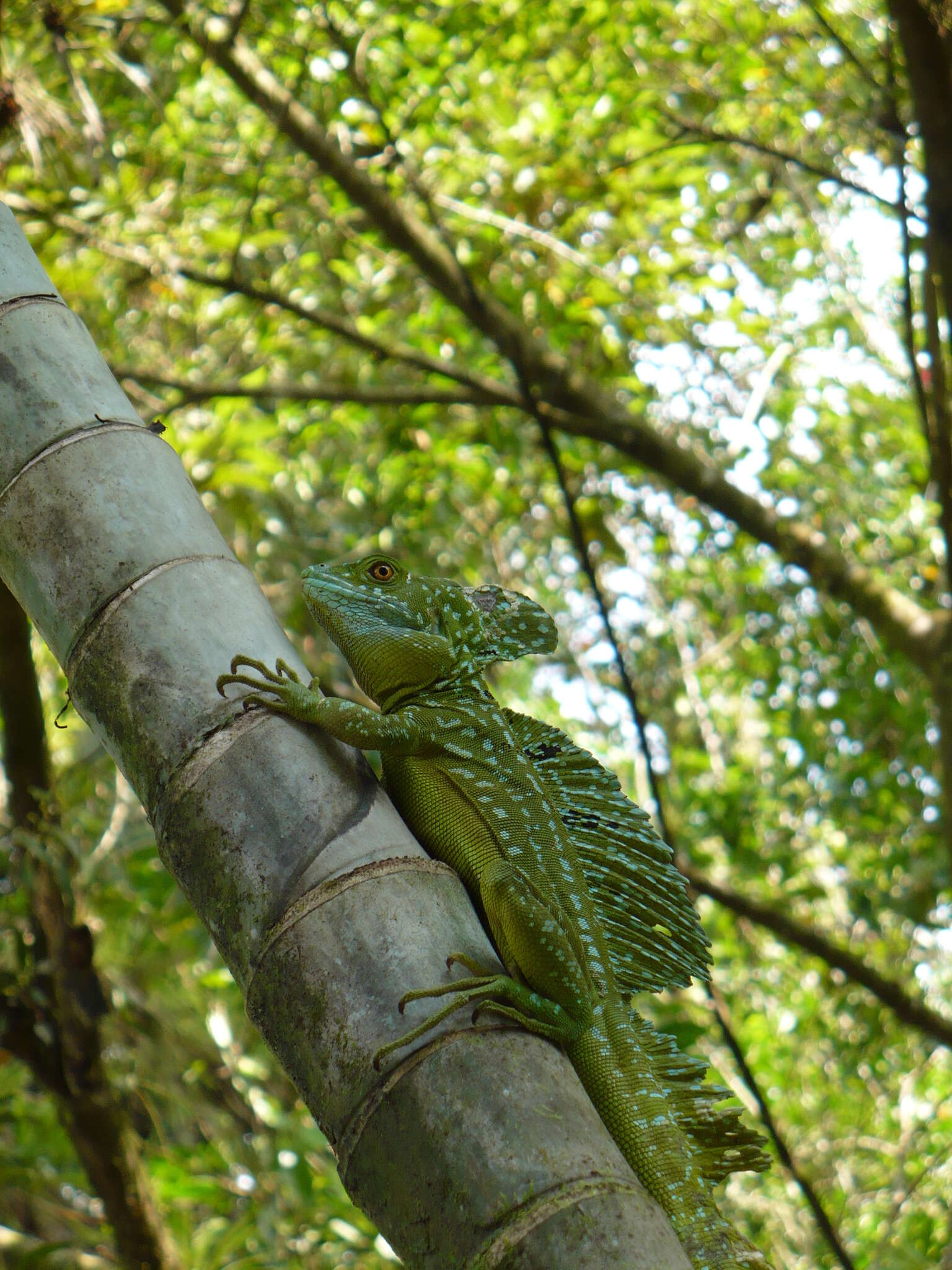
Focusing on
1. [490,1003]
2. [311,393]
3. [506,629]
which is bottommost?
[490,1003]

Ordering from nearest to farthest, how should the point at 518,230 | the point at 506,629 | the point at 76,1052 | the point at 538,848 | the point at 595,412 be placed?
the point at 538,848, the point at 506,629, the point at 76,1052, the point at 518,230, the point at 595,412

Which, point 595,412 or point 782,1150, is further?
point 595,412

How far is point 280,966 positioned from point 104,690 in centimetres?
45

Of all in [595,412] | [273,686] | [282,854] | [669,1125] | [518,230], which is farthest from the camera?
[595,412]

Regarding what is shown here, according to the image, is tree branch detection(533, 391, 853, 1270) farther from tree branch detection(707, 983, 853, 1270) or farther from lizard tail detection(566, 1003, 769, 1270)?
lizard tail detection(566, 1003, 769, 1270)

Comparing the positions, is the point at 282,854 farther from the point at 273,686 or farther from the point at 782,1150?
the point at 782,1150

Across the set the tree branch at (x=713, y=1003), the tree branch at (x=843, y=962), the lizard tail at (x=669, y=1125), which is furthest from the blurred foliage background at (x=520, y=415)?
the lizard tail at (x=669, y=1125)

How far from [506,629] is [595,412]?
3.43 metres

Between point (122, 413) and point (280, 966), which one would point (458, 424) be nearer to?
point (122, 413)

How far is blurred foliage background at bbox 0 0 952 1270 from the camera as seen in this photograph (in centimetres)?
477

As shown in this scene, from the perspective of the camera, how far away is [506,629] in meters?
2.71

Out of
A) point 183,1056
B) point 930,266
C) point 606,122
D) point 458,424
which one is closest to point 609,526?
point 458,424

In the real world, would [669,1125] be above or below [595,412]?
below

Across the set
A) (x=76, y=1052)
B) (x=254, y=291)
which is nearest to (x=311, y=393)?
(x=254, y=291)
